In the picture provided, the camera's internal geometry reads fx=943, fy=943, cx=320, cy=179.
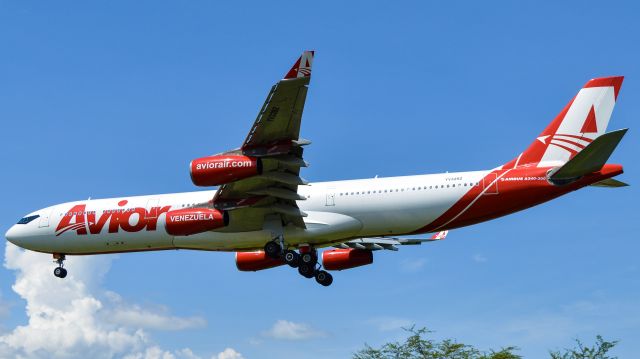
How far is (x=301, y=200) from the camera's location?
121 feet

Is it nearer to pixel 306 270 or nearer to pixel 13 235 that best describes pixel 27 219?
pixel 13 235

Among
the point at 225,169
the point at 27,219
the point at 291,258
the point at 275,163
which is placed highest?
the point at 27,219

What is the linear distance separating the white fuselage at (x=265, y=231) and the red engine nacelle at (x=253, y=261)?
3191 mm

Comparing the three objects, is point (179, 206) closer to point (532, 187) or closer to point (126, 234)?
point (126, 234)

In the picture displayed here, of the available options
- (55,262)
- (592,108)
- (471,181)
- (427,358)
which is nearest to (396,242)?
(427,358)

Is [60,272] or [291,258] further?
[60,272]

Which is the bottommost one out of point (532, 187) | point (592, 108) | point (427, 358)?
point (427, 358)

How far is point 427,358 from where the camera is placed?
3919cm

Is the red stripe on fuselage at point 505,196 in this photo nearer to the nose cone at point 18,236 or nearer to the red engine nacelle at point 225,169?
the red engine nacelle at point 225,169

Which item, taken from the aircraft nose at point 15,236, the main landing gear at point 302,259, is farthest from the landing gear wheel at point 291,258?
the aircraft nose at point 15,236

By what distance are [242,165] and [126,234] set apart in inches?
358

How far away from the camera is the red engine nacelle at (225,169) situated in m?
31.8

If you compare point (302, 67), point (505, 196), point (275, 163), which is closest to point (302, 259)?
point (275, 163)

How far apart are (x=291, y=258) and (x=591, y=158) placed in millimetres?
12586
